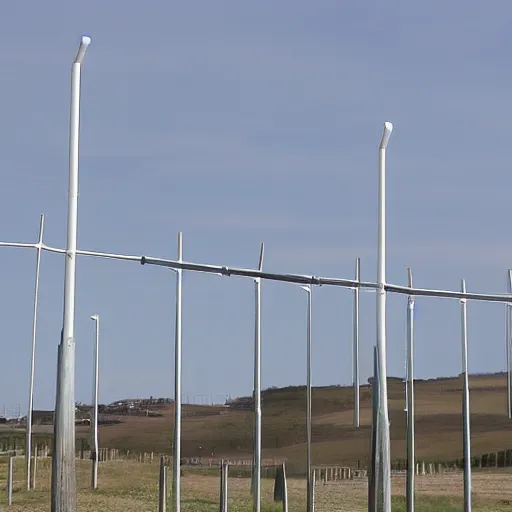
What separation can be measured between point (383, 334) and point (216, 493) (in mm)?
17825

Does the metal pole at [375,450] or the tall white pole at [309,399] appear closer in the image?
the metal pole at [375,450]

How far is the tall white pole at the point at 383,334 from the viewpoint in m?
22.0

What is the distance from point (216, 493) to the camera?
39.0 meters

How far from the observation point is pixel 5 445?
56.5 m

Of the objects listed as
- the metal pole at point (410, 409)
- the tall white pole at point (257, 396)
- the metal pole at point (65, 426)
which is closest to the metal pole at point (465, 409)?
the metal pole at point (410, 409)

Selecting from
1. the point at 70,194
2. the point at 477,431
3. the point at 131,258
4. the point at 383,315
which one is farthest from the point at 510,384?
the point at 477,431

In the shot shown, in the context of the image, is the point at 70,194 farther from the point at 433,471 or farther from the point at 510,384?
the point at 433,471

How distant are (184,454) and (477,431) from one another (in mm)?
12951

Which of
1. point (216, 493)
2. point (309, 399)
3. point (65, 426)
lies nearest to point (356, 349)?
point (309, 399)

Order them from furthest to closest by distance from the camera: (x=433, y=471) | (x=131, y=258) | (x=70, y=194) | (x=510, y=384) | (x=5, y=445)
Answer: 1. (x=5, y=445)
2. (x=433, y=471)
3. (x=510, y=384)
4. (x=131, y=258)
5. (x=70, y=194)

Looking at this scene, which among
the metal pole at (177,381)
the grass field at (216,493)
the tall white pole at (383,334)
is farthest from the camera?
the grass field at (216,493)

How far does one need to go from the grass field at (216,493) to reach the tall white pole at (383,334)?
967 centimetres

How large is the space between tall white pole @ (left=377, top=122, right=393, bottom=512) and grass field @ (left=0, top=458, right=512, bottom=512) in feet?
31.7

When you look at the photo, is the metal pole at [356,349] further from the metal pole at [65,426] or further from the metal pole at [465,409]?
the metal pole at [65,426]
